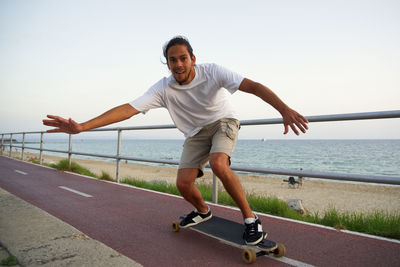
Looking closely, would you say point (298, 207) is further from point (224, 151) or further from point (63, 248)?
point (63, 248)

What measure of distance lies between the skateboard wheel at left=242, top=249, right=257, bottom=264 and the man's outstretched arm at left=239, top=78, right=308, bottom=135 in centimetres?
94

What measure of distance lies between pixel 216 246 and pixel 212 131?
41.7 inches

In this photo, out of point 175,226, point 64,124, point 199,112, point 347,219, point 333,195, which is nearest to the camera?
point 64,124

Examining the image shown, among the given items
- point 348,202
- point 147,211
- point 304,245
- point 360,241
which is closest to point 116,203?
point 147,211

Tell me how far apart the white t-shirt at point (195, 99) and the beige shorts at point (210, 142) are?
0.21ft

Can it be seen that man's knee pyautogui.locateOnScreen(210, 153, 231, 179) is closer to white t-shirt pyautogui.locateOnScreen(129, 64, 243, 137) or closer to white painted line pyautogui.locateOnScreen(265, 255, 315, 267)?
white t-shirt pyautogui.locateOnScreen(129, 64, 243, 137)

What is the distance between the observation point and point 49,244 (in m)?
2.55

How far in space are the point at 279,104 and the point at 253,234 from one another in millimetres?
1049

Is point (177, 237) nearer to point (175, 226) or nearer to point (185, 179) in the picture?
point (175, 226)

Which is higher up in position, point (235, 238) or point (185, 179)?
point (185, 179)

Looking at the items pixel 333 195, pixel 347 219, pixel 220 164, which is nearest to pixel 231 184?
pixel 220 164

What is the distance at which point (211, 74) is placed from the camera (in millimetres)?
2824

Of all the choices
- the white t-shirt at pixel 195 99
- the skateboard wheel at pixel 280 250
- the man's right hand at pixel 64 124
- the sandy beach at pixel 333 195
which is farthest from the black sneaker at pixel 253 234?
the sandy beach at pixel 333 195

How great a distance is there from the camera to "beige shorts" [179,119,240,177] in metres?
2.83
